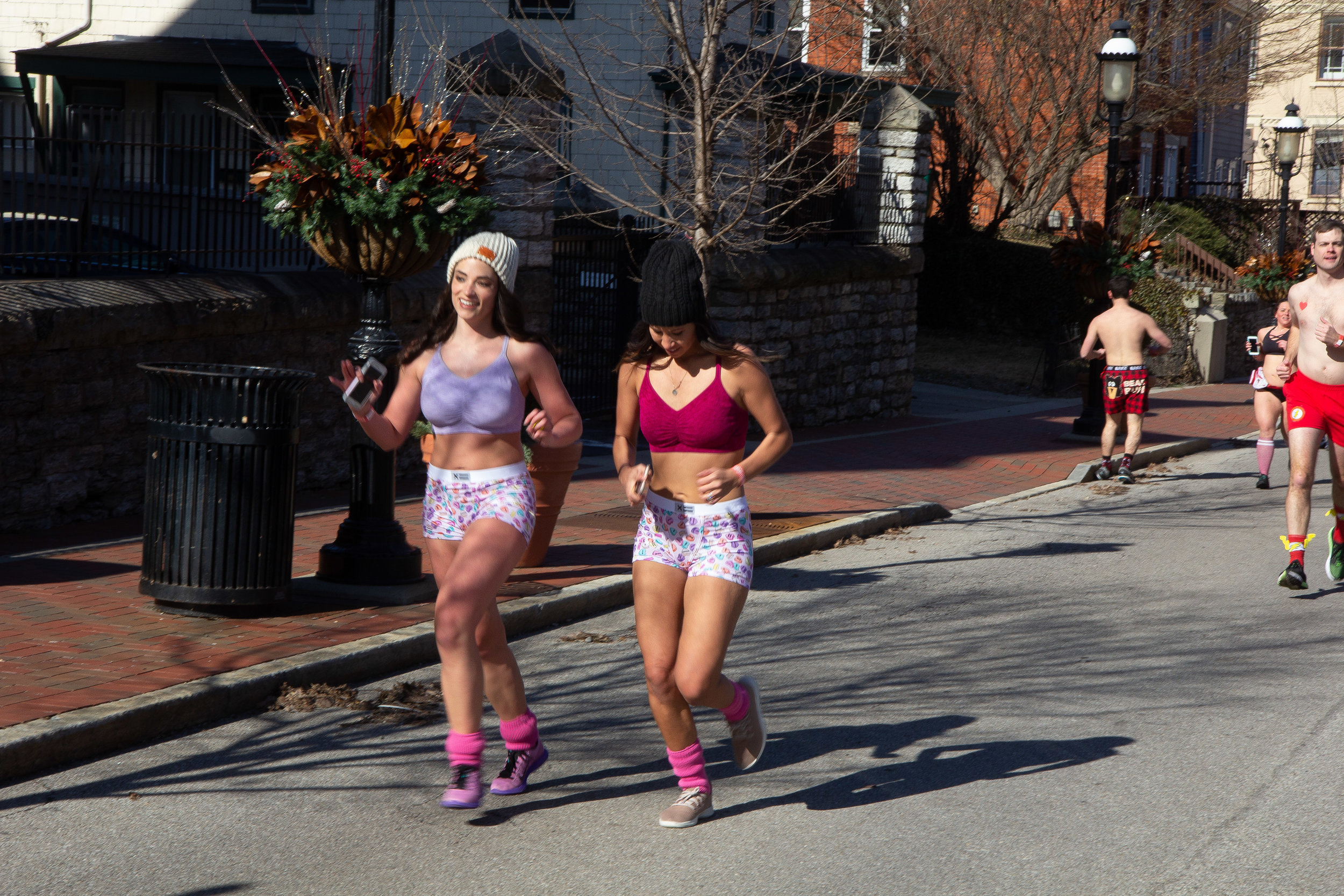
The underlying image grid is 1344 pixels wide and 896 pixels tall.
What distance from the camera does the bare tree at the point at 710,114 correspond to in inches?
387

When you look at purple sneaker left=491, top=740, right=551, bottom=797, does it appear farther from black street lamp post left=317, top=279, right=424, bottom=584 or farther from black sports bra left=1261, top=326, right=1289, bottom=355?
black sports bra left=1261, top=326, right=1289, bottom=355

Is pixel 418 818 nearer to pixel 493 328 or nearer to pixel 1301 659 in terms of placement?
pixel 493 328

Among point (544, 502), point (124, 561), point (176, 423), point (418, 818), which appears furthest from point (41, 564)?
point (418, 818)

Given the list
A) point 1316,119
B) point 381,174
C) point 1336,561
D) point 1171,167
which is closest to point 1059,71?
point 1171,167

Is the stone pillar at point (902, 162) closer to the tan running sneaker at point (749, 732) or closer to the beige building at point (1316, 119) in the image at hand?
the tan running sneaker at point (749, 732)

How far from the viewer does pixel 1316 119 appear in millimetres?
47500

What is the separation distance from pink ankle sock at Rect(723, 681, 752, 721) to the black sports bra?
26.5 ft

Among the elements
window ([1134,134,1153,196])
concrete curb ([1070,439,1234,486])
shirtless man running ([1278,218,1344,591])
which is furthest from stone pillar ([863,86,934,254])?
window ([1134,134,1153,196])

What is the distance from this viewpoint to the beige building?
141 feet

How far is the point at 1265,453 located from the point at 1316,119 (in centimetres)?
3979

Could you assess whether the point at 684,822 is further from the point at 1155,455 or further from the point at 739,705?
the point at 1155,455

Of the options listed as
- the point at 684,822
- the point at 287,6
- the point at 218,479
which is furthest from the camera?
the point at 287,6

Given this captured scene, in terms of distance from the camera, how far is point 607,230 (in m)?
14.7

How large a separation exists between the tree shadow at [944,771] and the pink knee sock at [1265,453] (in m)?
8.15
